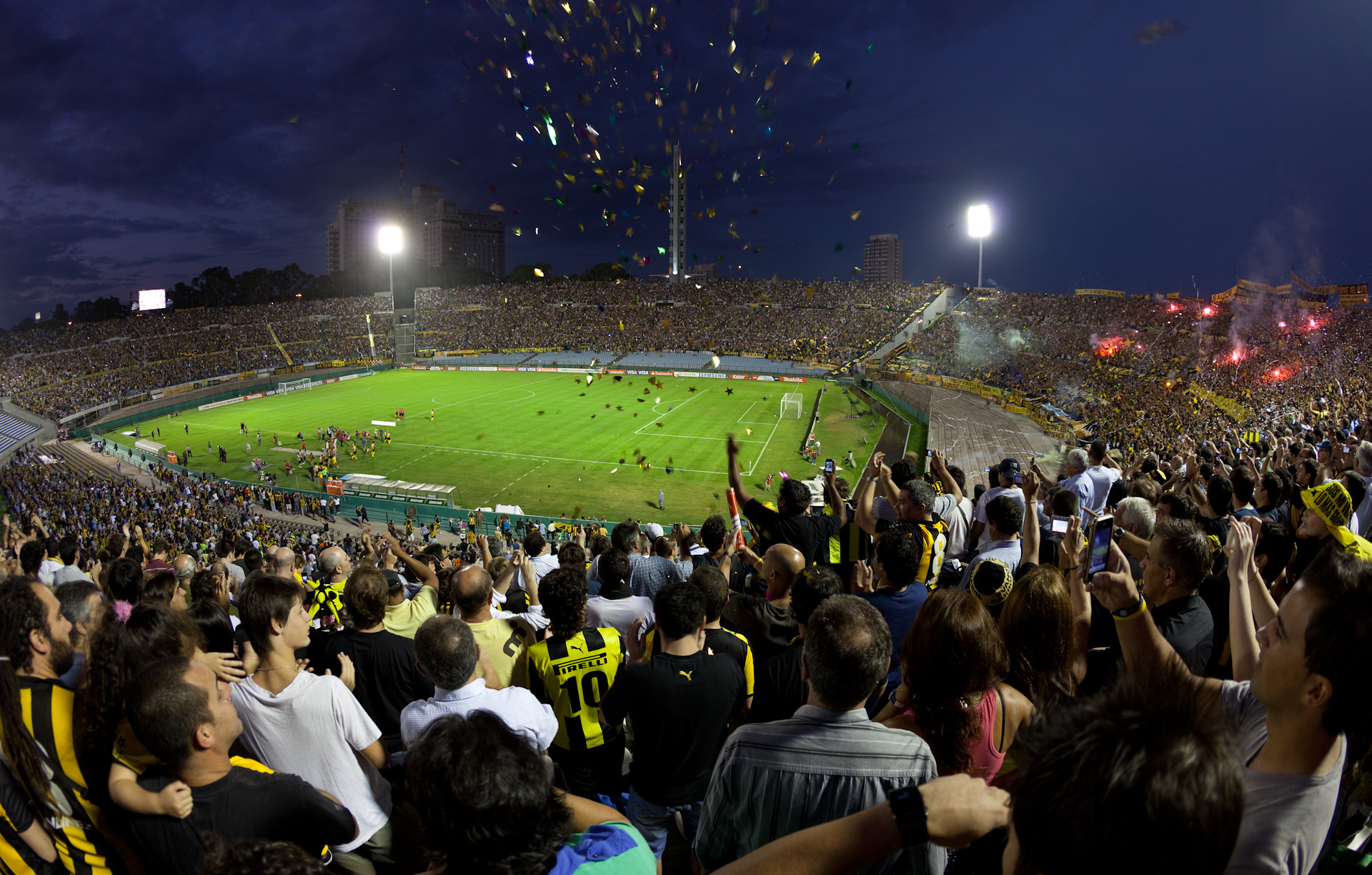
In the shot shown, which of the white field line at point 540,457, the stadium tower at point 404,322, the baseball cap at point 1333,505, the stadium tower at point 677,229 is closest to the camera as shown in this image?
the baseball cap at point 1333,505

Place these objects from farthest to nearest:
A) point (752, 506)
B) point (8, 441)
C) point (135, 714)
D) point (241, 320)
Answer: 1. point (241, 320)
2. point (8, 441)
3. point (752, 506)
4. point (135, 714)

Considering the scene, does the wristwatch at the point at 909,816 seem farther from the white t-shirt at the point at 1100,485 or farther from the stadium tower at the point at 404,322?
the stadium tower at the point at 404,322

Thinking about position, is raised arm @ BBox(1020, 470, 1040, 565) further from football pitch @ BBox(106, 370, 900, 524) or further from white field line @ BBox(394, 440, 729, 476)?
white field line @ BBox(394, 440, 729, 476)

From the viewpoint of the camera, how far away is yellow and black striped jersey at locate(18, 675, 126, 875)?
3.44 metres

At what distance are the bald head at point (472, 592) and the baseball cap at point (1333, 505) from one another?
6903 mm

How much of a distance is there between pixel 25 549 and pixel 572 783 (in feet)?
31.0

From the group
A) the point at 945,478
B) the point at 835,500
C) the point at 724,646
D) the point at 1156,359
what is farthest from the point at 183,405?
the point at 1156,359

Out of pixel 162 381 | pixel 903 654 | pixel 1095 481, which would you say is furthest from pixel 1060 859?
pixel 162 381

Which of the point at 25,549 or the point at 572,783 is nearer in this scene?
the point at 572,783

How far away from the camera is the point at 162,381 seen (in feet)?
222

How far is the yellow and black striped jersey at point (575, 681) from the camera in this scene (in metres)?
4.73

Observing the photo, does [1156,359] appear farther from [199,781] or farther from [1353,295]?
[199,781]

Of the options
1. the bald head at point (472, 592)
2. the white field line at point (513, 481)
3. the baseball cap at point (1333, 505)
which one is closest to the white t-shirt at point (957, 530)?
the baseball cap at point (1333, 505)

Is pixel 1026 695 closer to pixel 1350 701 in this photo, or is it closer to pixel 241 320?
pixel 1350 701
